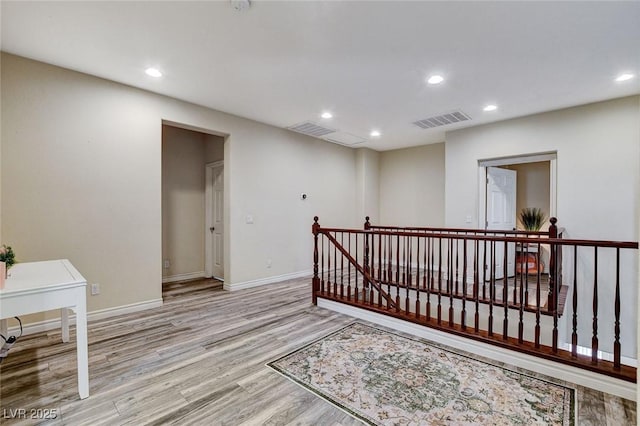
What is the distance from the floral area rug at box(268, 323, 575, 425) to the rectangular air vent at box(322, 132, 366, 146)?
158 inches

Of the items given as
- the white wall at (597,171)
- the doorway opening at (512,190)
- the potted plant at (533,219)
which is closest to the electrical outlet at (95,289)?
the doorway opening at (512,190)

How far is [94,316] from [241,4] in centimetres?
355

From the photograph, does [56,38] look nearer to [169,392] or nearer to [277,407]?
[169,392]

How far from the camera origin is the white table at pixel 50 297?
1.69m

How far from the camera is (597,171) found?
12.9 feet

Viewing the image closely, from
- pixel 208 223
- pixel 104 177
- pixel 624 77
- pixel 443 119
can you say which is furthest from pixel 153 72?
pixel 624 77

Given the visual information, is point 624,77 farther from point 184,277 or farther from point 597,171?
point 184,277

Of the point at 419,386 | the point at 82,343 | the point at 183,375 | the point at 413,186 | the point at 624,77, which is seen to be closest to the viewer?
the point at 82,343

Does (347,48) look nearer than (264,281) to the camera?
Yes

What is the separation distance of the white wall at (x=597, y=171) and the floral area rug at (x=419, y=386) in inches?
105

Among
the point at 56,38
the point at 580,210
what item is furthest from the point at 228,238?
the point at 580,210

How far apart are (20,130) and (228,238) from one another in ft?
8.54

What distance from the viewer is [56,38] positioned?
8.48 ft

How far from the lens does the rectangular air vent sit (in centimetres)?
573
